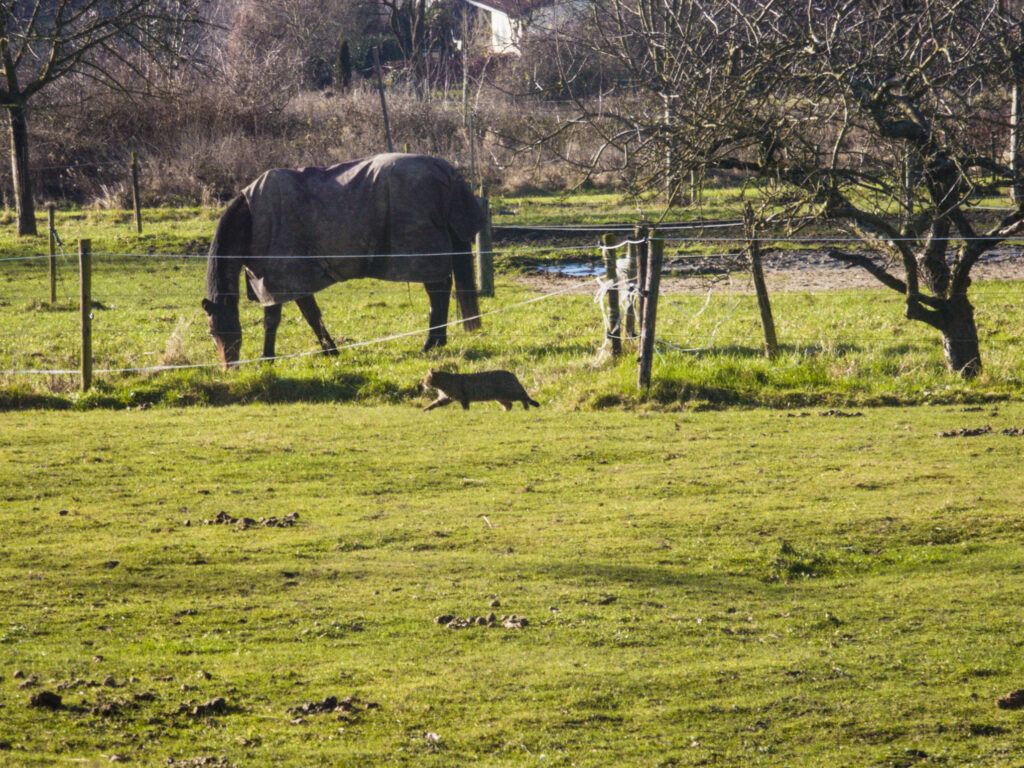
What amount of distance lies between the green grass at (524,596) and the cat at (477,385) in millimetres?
1028

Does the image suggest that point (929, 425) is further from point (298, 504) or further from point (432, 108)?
point (432, 108)

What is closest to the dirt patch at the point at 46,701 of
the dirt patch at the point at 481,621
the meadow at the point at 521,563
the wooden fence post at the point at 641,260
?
the meadow at the point at 521,563

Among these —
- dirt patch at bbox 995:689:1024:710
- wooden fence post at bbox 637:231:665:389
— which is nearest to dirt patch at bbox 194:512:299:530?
dirt patch at bbox 995:689:1024:710

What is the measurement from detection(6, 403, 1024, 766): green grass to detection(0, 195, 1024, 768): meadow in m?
0.02

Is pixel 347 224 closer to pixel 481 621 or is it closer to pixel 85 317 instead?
pixel 85 317

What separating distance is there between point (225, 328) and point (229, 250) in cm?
113

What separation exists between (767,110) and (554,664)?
25.5 ft

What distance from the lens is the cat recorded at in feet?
32.0

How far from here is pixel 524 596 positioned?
5.06m

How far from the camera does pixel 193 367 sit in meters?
11.3

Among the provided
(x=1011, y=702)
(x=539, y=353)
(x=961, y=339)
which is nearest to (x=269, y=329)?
(x=539, y=353)

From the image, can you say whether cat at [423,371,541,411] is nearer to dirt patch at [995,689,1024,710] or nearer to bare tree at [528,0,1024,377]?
bare tree at [528,0,1024,377]

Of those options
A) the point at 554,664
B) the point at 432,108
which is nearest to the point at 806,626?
the point at 554,664

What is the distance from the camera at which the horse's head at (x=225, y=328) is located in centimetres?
1239
